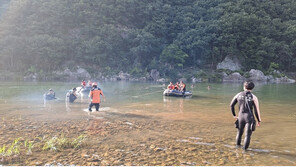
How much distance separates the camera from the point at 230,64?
5884 cm

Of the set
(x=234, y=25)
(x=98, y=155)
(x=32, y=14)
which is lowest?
(x=98, y=155)

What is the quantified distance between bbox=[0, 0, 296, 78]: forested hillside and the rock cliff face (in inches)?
58.0

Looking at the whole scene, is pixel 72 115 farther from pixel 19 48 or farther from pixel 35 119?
pixel 19 48

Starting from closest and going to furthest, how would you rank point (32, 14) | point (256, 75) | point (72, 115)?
point (72, 115)
point (256, 75)
point (32, 14)

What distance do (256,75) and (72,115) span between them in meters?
49.3

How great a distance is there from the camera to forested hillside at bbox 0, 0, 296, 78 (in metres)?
55.4

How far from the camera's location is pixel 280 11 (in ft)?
209

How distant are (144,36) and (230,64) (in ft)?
74.2

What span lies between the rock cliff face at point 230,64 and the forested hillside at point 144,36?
147cm

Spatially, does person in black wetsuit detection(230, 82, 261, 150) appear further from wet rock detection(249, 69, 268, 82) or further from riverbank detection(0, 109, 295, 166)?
wet rock detection(249, 69, 268, 82)

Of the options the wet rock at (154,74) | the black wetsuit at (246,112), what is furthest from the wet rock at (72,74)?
the black wetsuit at (246,112)

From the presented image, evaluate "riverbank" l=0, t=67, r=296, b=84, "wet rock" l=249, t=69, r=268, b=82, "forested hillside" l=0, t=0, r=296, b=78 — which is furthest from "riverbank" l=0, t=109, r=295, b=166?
"wet rock" l=249, t=69, r=268, b=82

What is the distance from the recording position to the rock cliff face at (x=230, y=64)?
58.2m

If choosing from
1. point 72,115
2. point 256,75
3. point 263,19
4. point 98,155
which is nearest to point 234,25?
point 263,19
